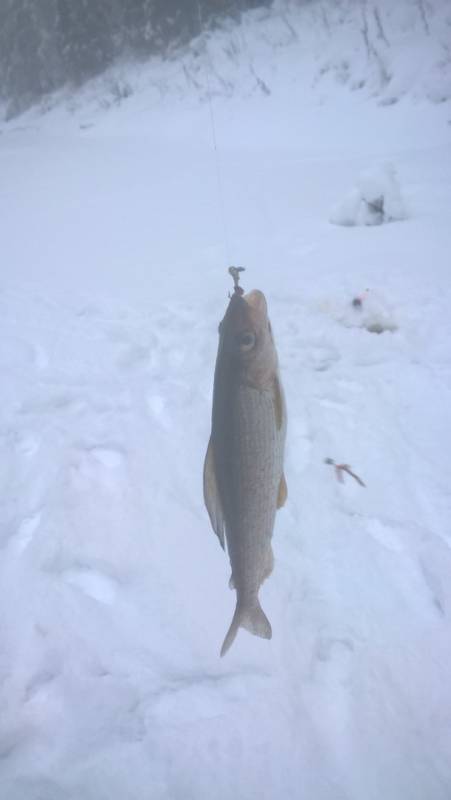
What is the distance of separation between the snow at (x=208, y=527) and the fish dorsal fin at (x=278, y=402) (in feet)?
3.65

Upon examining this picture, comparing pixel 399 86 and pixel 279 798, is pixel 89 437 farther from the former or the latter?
pixel 399 86

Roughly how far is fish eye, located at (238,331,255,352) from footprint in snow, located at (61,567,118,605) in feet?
4.48

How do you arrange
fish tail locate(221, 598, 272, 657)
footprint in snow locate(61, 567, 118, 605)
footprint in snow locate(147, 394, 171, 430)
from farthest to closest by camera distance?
1. footprint in snow locate(147, 394, 171, 430)
2. footprint in snow locate(61, 567, 118, 605)
3. fish tail locate(221, 598, 272, 657)

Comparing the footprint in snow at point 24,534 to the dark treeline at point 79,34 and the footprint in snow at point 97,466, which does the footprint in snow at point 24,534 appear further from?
the dark treeline at point 79,34

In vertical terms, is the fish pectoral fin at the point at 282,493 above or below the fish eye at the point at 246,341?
below

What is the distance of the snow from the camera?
66.4 inches

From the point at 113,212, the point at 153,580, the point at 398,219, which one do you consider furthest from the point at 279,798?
the point at 113,212

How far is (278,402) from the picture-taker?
132 centimetres

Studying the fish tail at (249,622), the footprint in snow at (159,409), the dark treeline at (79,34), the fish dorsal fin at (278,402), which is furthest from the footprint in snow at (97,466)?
the dark treeline at (79,34)

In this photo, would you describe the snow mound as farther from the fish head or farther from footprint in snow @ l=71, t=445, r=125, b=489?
the fish head

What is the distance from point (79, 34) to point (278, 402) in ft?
52.7

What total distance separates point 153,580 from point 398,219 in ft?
15.5

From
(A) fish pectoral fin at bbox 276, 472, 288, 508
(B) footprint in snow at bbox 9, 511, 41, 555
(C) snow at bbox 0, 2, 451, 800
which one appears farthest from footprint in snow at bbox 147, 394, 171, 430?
(A) fish pectoral fin at bbox 276, 472, 288, 508

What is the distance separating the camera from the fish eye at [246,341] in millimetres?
1262
